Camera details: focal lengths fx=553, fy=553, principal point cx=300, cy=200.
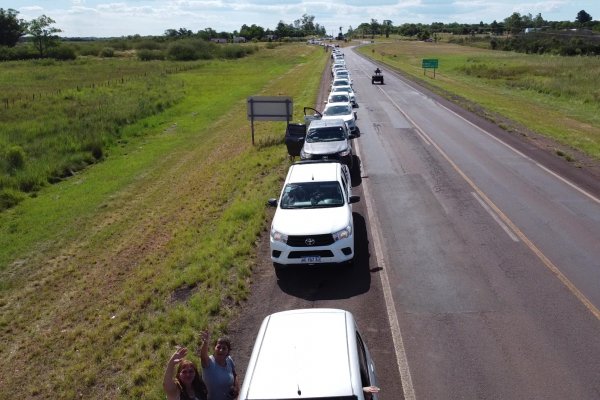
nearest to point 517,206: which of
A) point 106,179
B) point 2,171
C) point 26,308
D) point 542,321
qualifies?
point 542,321

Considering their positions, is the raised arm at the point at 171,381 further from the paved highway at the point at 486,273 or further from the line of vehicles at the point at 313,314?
the paved highway at the point at 486,273

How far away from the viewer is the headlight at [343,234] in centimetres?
1053

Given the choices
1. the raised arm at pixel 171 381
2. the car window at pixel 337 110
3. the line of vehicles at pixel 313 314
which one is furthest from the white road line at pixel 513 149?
the raised arm at pixel 171 381

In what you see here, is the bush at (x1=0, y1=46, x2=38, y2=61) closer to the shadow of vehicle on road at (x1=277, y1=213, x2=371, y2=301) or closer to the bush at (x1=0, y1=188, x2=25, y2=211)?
the bush at (x1=0, y1=188, x2=25, y2=211)

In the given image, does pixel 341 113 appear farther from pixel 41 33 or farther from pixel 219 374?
pixel 41 33

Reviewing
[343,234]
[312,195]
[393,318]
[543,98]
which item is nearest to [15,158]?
[312,195]

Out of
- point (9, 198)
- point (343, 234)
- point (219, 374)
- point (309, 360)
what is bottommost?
point (9, 198)

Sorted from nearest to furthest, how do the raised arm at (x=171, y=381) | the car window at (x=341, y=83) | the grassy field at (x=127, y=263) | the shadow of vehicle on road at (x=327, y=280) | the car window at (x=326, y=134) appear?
the raised arm at (x=171, y=381), the grassy field at (x=127, y=263), the shadow of vehicle on road at (x=327, y=280), the car window at (x=326, y=134), the car window at (x=341, y=83)

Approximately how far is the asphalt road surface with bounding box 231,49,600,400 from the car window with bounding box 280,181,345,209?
1277mm

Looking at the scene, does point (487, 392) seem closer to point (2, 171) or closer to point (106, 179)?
point (106, 179)

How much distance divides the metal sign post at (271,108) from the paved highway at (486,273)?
13.3ft

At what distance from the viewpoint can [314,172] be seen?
12938 mm

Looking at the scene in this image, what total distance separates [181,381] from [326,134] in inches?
571

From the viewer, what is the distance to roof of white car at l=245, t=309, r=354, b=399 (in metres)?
5.08
